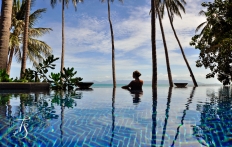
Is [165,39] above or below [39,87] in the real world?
above

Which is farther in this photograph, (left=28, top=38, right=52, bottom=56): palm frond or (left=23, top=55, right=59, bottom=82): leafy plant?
(left=28, top=38, right=52, bottom=56): palm frond

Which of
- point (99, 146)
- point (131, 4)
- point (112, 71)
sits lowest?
point (99, 146)

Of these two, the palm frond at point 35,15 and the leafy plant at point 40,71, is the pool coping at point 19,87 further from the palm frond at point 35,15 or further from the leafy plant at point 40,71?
the palm frond at point 35,15

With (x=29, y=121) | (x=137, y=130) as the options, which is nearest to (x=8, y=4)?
(x=29, y=121)

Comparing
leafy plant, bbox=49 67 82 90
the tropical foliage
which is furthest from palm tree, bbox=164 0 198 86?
leafy plant, bbox=49 67 82 90

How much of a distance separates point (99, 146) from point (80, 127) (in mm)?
840

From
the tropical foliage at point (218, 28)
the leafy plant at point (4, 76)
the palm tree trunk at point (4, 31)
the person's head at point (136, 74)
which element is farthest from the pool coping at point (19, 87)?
the tropical foliage at point (218, 28)

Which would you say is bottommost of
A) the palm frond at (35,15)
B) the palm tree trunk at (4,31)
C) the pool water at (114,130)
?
the pool water at (114,130)

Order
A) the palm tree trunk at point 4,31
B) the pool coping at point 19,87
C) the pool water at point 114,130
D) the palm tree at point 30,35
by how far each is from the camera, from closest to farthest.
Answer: the pool water at point 114,130, the pool coping at point 19,87, the palm tree trunk at point 4,31, the palm tree at point 30,35

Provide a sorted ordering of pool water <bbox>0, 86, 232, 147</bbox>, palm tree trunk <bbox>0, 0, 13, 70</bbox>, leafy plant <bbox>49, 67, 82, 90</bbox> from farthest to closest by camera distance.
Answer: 1. leafy plant <bbox>49, 67, 82, 90</bbox>
2. palm tree trunk <bbox>0, 0, 13, 70</bbox>
3. pool water <bbox>0, 86, 232, 147</bbox>

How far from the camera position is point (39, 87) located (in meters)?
9.84

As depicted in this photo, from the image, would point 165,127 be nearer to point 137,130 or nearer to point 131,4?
point 137,130

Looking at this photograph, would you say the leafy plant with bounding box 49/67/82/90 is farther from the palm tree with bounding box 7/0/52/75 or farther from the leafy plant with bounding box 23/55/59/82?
the palm tree with bounding box 7/0/52/75

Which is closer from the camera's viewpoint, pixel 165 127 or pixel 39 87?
pixel 165 127
